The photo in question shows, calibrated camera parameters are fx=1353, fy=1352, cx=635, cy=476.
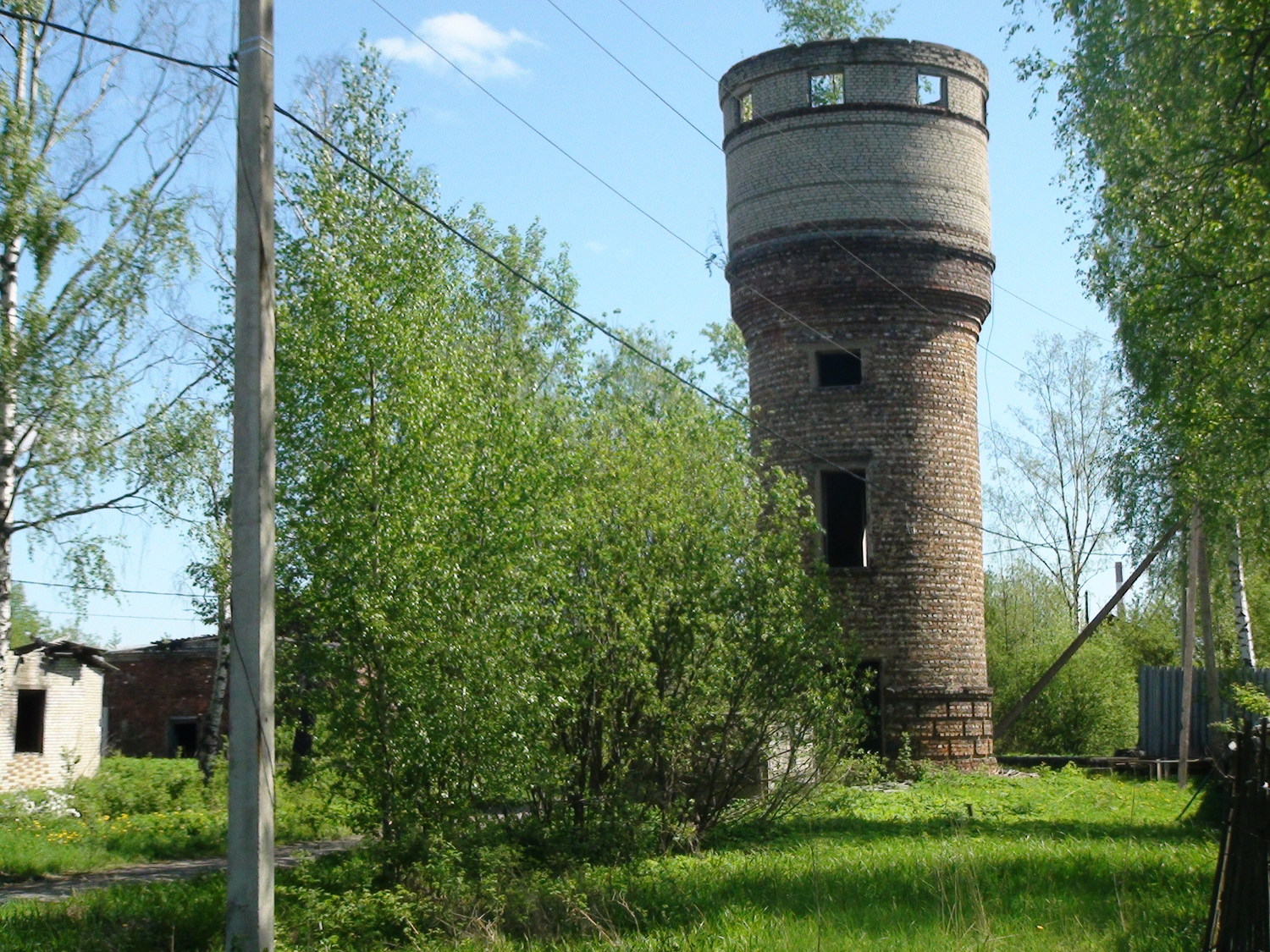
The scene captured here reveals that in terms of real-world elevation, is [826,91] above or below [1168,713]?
above

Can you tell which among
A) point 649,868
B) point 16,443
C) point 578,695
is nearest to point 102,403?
point 16,443

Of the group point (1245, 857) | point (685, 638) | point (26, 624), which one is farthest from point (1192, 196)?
point (26, 624)

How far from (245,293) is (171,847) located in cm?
1191

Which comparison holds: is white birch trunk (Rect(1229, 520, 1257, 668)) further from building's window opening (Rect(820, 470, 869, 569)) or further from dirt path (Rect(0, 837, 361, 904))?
dirt path (Rect(0, 837, 361, 904))

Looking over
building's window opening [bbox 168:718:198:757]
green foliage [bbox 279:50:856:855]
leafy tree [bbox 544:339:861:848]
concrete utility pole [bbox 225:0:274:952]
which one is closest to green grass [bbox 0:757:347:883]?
green foliage [bbox 279:50:856:855]

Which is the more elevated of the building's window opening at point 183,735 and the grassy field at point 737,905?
the grassy field at point 737,905

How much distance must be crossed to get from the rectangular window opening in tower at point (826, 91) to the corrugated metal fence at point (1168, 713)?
13.4 m

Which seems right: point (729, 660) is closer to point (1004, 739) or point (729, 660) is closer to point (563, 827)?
point (563, 827)

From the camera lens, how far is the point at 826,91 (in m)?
26.0

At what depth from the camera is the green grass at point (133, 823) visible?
54.3 ft

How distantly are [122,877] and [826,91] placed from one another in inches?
728

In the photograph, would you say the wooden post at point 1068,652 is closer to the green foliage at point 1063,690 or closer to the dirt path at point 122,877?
the green foliage at point 1063,690

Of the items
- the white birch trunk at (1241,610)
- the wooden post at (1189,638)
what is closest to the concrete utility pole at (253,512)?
the wooden post at (1189,638)

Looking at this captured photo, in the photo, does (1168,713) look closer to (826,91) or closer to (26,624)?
(826,91)
